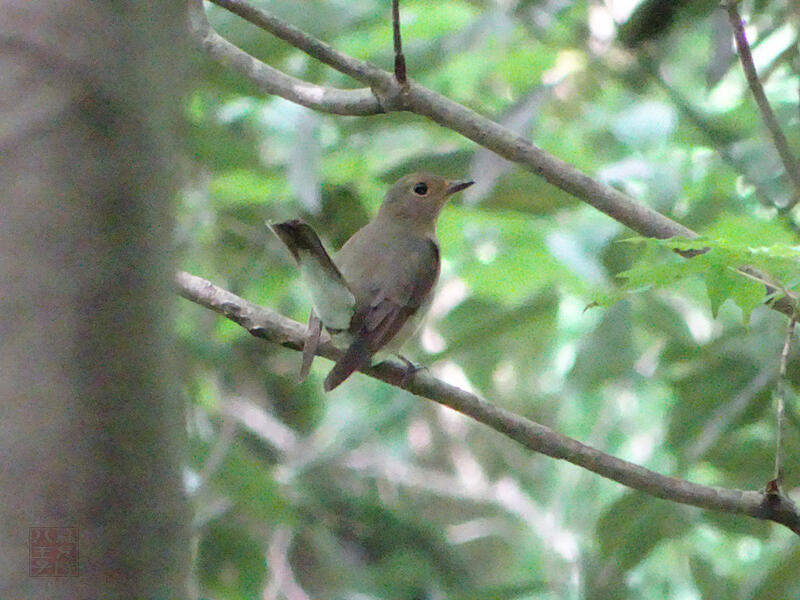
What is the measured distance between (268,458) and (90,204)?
5.31 meters

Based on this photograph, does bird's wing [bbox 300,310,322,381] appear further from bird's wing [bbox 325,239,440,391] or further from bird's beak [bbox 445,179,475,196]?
bird's beak [bbox 445,179,475,196]

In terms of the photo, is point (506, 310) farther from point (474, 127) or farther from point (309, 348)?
point (474, 127)

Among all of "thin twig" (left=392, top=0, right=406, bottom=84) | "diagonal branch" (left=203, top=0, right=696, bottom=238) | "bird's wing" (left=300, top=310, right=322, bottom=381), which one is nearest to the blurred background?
"diagonal branch" (left=203, top=0, right=696, bottom=238)

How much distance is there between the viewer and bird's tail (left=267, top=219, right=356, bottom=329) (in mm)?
3619

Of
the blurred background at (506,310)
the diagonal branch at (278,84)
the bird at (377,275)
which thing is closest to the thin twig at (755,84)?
the blurred background at (506,310)

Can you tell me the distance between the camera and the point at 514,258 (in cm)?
496

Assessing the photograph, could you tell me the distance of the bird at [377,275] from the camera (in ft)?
12.2

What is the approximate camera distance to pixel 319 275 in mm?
3920

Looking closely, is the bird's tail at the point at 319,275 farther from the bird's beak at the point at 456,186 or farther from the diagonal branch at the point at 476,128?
the bird's beak at the point at 456,186

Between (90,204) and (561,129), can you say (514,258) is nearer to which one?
(561,129)

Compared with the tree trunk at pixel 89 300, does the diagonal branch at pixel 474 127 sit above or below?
below

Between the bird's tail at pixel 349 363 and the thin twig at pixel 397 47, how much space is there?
1.13 metres

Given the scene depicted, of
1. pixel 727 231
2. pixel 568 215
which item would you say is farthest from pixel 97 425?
pixel 568 215

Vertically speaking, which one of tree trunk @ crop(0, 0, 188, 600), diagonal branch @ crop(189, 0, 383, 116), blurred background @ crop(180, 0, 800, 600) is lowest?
blurred background @ crop(180, 0, 800, 600)
